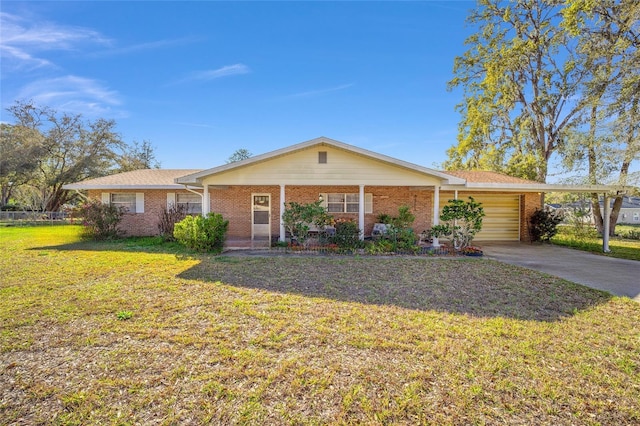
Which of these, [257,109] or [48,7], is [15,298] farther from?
[257,109]

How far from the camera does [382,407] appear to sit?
2.57 m

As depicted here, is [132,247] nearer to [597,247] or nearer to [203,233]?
[203,233]

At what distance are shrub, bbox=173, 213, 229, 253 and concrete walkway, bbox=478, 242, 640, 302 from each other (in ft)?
31.6

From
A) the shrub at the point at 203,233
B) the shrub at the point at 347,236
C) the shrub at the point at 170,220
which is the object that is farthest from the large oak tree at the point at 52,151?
the shrub at the point at 347,236

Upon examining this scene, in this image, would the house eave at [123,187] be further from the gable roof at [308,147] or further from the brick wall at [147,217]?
the gable roof at [308,147]

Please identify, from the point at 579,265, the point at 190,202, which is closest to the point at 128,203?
the point at 190,202

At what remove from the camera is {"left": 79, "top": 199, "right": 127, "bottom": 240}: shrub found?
1270 cm

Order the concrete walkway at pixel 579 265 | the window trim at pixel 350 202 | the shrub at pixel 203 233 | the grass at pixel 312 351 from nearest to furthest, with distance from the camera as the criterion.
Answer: the grass at pixel 312 351 < the concrete walkway at pixel 579 265 < the shrub at pixel 203 233 < the window trim at pixel 350 202

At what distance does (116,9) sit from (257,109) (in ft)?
32.7

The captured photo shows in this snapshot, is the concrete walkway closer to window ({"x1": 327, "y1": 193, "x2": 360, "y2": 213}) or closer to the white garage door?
the white garage door

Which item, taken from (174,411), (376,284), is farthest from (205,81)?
(174,411)

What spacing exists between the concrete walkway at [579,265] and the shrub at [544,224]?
96cm

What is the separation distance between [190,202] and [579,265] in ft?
50.9

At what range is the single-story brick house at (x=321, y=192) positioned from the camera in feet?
35.0
